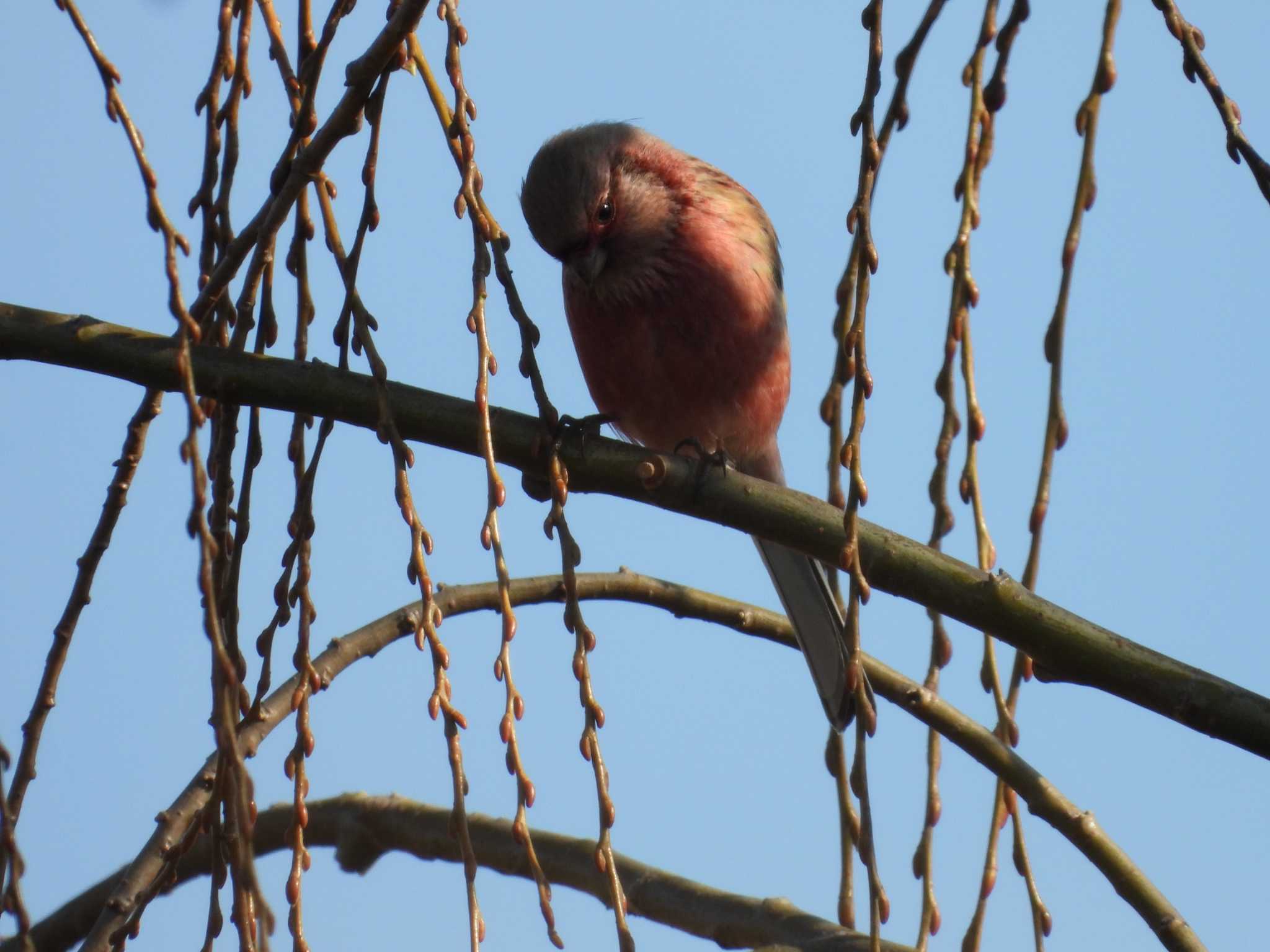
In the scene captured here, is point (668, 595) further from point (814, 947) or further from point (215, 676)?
point (215, 676)

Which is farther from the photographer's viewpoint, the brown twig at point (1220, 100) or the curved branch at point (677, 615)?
the curved branch at point (677, 615)

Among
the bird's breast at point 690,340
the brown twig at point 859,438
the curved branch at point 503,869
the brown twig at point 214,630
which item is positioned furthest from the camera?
the bird's breast at point 690,340

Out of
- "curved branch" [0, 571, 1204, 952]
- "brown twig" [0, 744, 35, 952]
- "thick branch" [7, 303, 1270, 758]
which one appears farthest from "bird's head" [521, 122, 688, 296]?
"brown twig" [0, 744, 35, 952]

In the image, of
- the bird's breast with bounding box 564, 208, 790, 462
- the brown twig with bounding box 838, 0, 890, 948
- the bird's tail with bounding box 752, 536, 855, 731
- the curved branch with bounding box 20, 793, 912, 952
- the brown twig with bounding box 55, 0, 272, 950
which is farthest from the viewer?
the bird's breast with bounding box 564, 208, 790, 462

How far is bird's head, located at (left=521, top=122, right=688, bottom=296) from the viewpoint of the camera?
4.28 m

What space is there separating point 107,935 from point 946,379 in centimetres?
156

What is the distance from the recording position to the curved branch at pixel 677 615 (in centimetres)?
263

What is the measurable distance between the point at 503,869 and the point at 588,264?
1726mm

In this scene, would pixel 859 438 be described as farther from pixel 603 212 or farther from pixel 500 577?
pixel 603 212

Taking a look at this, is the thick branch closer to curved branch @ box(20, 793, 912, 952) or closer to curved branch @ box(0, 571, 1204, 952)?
curved branch @ box(0, 571, 1204, 952)

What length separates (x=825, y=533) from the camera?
2.52 m

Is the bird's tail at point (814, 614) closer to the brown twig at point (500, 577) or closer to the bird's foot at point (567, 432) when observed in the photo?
the bird's foot at point (567, 432)

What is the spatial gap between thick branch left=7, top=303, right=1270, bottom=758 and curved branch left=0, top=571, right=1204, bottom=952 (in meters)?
0.25

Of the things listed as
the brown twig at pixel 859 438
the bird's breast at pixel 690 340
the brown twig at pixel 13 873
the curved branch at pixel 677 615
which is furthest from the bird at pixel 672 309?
the brown twig at pixel 13 873
